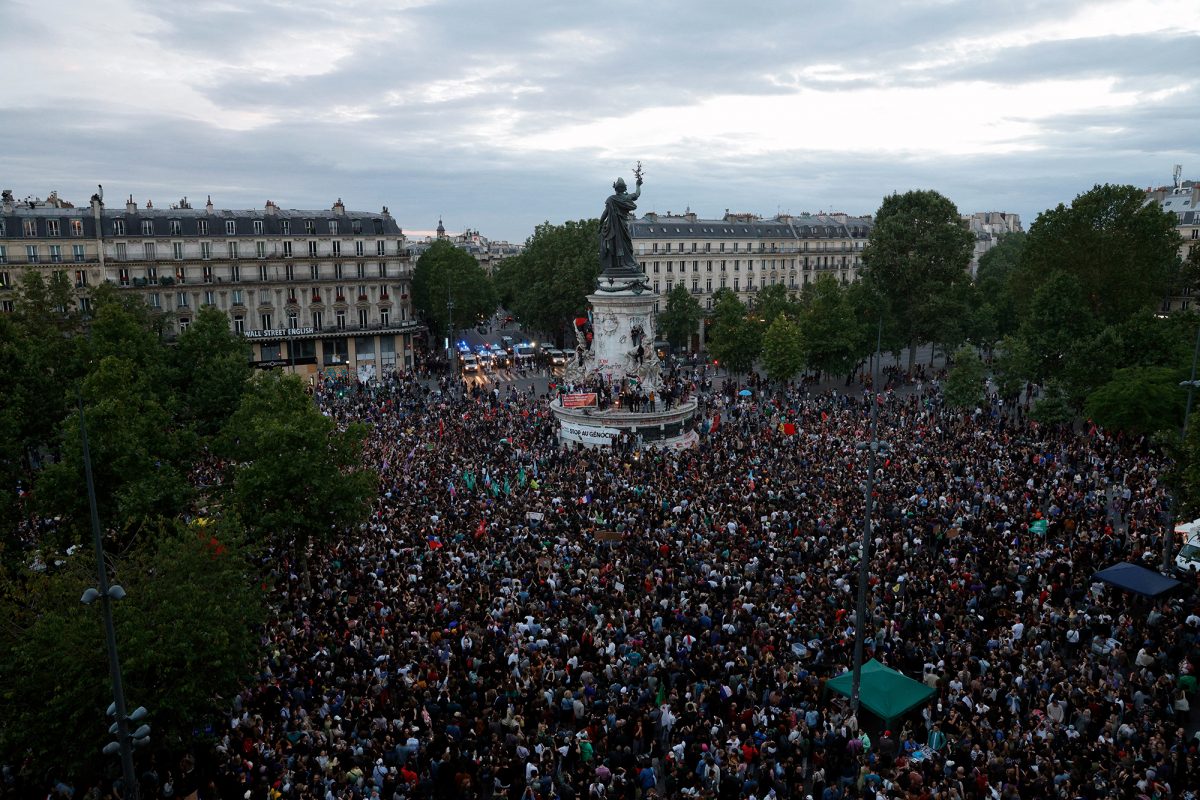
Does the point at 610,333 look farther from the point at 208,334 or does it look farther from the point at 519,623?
the point at 519,623

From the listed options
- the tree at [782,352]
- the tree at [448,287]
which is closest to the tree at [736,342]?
the tree at [782,352]

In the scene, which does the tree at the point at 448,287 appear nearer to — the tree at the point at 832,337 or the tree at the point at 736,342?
the tree at the point at 736,342

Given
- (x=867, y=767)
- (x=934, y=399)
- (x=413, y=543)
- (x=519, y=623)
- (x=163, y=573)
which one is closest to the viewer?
(x=867, y=767)

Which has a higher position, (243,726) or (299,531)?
(299,531)

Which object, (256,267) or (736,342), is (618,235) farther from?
(256,267)

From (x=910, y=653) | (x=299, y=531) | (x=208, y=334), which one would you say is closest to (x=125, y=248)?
(x=208, y=334)
